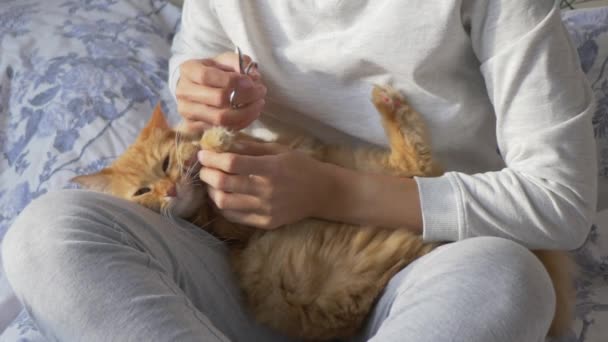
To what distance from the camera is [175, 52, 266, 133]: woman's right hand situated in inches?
40.4

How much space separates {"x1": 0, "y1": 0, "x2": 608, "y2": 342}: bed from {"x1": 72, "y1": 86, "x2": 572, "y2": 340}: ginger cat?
331 millimetres

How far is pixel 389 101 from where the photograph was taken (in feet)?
3.46

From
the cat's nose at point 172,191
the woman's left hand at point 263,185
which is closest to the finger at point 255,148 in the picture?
the woman's left hand at point 263,185

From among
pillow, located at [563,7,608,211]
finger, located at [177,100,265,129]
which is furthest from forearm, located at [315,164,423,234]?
pillow, located at [563,7,608,211]

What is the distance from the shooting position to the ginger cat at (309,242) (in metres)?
0.97

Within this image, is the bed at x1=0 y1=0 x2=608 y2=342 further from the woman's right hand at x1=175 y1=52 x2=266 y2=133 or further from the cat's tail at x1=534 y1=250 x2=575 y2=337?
the woman's right hand at x1=175 y1=52 x2=266 y2=133

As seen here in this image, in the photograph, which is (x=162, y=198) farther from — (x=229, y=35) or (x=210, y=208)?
(x=229, y=35)

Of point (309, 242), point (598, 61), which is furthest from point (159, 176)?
point (598, 61)

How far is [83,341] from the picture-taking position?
707 millimetres

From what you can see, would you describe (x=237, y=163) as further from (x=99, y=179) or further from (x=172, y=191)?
(x=99, y=179)

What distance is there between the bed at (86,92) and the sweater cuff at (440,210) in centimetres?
37

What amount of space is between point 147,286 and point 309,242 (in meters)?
0.33

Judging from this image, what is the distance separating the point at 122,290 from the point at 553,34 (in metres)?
0.68

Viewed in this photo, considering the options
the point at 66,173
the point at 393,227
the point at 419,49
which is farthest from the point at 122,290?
the point at 66,173
